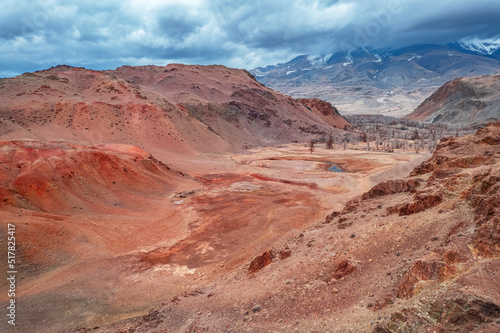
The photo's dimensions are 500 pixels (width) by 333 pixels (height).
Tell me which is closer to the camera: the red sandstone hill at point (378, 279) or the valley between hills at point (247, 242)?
the red sandstone hill at point (378, 279)

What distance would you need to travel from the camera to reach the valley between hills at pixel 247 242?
6801 millimetres

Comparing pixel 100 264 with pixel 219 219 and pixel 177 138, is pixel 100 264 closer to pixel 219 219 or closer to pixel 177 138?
pixel 219 219

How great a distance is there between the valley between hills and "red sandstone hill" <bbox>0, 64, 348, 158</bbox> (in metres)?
5.98

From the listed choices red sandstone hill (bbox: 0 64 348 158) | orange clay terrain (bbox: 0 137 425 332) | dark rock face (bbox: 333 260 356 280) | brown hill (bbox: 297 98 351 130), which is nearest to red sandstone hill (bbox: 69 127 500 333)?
dark rock face (bbox: 333 260 356 280)

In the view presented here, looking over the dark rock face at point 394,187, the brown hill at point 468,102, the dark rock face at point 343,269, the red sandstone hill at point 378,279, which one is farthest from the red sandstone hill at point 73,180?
the brown hill at point 468,102

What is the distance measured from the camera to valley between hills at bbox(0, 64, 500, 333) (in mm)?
6801

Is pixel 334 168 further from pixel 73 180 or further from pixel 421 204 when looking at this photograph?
pixel 421 204

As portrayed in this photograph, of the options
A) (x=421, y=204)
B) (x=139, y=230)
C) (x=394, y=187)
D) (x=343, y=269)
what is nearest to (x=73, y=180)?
(x=139, y=230)

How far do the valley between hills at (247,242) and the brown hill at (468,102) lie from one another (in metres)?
83.2

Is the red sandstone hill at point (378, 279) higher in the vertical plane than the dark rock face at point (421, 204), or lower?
lower

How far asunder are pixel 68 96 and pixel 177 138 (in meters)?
22.3

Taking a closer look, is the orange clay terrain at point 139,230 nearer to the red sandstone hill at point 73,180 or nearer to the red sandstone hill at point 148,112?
the red sandstone hill at point 73,180

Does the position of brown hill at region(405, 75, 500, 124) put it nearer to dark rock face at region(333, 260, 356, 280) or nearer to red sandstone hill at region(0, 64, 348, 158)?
red sandstone hill at region(0, 64, 348, 158)

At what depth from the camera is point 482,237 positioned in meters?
7.04
